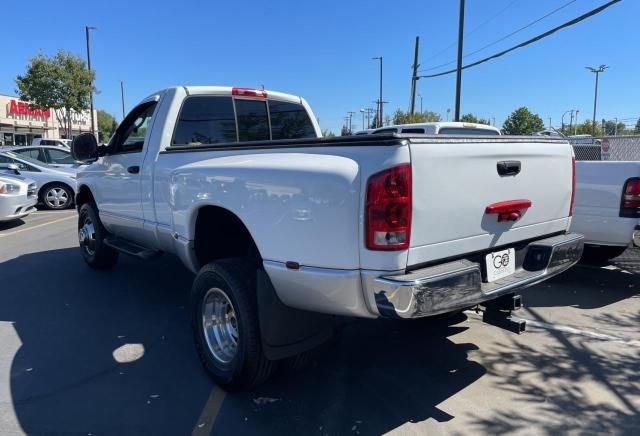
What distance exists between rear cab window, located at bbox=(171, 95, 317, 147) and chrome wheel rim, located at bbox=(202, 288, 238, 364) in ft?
5.84

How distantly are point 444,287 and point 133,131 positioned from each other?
3957 millimetres

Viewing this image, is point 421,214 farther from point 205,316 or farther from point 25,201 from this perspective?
point 25,201

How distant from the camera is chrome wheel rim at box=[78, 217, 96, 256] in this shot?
634 centimetres

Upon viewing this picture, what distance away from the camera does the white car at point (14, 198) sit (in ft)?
31.3

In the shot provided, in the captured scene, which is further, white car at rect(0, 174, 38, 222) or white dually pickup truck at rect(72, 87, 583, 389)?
white car at rect(0, 174, 38, 222)

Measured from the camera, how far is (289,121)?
5.60 m

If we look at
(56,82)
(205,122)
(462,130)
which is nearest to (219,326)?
(205,122)

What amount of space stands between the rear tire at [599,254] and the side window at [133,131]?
17.1 feet

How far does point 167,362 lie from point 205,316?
552 millimetres

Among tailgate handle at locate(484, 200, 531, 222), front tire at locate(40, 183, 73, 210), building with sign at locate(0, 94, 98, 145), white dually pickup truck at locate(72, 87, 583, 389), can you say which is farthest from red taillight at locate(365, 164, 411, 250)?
building with sign at locate(0, 94, 98, 145)

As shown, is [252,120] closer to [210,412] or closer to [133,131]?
[133,131]

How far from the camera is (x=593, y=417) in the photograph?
3.07m

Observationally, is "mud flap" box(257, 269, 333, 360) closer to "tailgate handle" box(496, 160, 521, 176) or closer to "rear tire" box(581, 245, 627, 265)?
"tailgate handle" box(496, 160, 521, 176)

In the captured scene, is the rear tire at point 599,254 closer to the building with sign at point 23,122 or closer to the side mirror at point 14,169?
the side mirror at point 14,169
